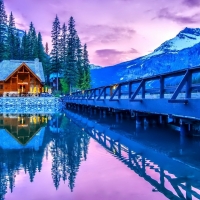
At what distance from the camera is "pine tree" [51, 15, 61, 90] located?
2094 inches

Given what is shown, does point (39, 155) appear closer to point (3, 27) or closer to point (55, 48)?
point (55, 48)

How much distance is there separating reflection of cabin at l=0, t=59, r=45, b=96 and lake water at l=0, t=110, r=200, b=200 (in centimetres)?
3546

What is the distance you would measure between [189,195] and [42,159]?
3.61 meters

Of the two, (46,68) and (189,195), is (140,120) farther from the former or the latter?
(46,68)

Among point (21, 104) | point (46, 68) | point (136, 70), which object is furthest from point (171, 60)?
point (21, 104)

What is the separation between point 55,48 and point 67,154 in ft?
162

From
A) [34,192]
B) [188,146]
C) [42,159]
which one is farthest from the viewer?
[188,146]

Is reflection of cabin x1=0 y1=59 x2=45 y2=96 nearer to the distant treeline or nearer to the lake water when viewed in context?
the distant treeline

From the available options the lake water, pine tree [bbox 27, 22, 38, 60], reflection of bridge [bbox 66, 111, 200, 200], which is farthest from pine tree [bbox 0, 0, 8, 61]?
reflection of bridge [bbox 66, 111, 200, 200]

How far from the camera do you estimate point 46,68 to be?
62.1 m

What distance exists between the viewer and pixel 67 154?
275 inches

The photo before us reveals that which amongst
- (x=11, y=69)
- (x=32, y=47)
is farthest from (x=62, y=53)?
(x=11, y=69)

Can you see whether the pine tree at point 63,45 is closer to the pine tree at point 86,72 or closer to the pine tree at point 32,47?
the pine tree at point 86,72

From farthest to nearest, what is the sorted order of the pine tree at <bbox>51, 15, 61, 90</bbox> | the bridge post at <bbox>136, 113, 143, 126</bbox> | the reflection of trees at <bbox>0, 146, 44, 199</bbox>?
1. the pine tree at <bbox>51, 15, 61, 90</bbox>
2. the bridge post at <bbox>136, 113, 143, 126</bbox>
3. the reflection of trees at <bbox>0, 146, 44, 199</bbox>
